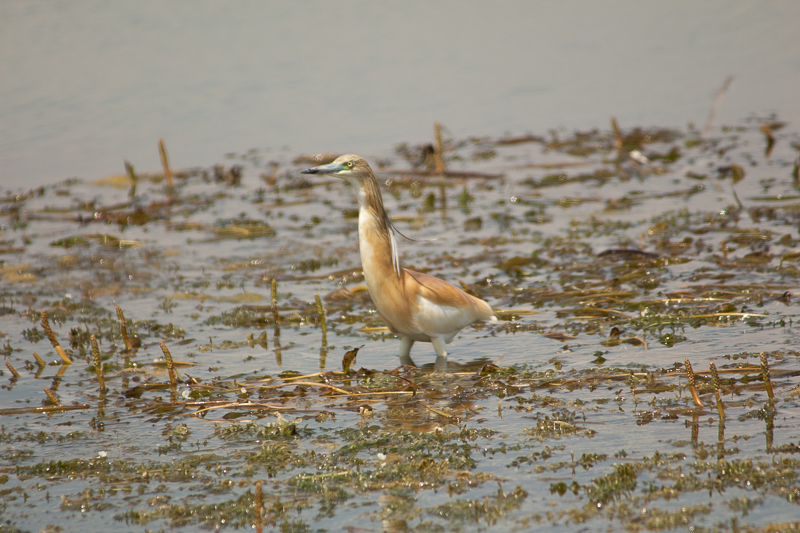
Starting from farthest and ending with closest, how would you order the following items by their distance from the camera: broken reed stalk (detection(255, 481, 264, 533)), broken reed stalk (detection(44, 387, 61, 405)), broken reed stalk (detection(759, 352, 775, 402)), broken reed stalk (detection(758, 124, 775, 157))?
broken reed stalk (detection(758, 124, 775, 157))
broken reed stalk (detection(44, 387, 61, 405))
broken reed stalk (detection(759, 352, 775, 402))
broken reed stalk (detection(255, 481, 264, 533))

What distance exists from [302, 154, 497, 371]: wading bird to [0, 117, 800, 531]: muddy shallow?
343 millimetres

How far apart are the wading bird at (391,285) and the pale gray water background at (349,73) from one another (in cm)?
822

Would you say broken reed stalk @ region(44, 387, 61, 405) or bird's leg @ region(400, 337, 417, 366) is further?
bird's leg @ region(400, 337, 417, 366)

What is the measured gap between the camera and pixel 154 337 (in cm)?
723

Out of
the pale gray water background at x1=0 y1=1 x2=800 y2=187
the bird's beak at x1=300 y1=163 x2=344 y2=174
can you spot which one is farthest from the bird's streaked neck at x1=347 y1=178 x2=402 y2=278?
the pale gray water background at x1=0 y1=1 x2=800 y2=187

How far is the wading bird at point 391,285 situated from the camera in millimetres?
6066

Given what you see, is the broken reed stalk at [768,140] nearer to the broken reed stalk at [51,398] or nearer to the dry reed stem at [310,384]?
the dry reed stem at [310,384]

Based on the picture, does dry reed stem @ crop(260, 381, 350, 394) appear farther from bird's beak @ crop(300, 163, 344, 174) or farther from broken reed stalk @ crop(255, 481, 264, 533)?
broken reed stalk @ crop(255, 481, 264, 533)

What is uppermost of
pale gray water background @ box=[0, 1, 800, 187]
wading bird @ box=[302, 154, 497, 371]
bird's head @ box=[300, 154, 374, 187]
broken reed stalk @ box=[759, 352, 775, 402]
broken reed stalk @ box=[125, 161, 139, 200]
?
pale gray water background @ box=[0, 1, 800, 187]

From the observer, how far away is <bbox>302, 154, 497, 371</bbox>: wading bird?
6.07 metres

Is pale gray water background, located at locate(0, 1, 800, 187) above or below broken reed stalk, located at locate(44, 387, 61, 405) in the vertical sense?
above

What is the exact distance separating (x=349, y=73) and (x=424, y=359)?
12.1m

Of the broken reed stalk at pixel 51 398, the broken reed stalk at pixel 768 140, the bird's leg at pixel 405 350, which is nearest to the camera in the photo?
the broken reed stalk at pixel 51 398

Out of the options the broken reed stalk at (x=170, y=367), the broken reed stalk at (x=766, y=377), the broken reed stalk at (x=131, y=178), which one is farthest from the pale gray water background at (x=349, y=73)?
the broken reed stalk at (x=766, y=377)
